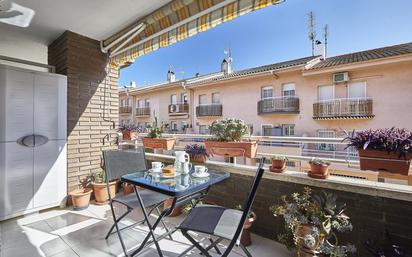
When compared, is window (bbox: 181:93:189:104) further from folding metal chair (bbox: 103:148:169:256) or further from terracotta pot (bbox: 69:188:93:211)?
folding metal chair (bbox: 103:148:169:256)

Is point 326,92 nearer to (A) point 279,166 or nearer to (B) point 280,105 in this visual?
(B) point 280,105

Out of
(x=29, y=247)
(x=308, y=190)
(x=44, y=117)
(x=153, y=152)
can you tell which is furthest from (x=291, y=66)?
(x=29, y=247)

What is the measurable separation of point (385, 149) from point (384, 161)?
0.10 metres

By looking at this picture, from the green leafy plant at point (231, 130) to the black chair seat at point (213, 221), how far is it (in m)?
0.89

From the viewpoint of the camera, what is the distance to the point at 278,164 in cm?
232

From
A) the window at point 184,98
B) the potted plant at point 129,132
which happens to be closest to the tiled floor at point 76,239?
the potted plant at point 129,132

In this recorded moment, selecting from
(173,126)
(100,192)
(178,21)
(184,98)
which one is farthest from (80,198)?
(173,126)

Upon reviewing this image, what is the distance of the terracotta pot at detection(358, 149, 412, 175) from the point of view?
1606 millimetres

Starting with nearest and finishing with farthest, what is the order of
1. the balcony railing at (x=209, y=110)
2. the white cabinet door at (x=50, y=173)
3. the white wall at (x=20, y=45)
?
1. the white cabinet door at (x=50, y=173)
2. the white wall at (x=20, y=45)
3. the balcony railing at (x=209, y=110)

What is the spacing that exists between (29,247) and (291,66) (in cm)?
997

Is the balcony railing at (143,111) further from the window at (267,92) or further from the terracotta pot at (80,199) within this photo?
the terracotta pot at (80,199)

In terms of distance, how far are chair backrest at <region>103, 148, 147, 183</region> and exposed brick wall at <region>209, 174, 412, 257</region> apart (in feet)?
4.74

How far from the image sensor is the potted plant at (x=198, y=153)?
292cm

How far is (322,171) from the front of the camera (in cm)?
206
